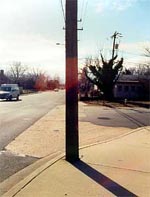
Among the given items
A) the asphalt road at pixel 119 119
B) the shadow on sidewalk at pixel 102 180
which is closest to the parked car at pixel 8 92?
the asphalt road at pixel 119 119

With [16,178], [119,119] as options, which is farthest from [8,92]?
[16,178]

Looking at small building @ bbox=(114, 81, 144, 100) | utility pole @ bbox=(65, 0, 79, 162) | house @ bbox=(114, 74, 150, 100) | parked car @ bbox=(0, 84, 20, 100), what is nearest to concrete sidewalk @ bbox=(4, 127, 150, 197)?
utility pole @ bbox=(65, 0, 79, 162)

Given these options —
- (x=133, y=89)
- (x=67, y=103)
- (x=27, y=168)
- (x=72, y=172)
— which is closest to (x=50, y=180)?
(x=72, y=172)

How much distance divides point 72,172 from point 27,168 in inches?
53.6

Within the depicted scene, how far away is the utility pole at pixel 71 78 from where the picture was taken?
26.7 ft

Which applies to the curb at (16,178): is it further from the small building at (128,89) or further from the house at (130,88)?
the small building at (128,89)

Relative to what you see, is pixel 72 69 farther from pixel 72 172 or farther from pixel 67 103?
pixel 72 172

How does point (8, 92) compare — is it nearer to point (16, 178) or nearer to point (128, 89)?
point (128, 89)

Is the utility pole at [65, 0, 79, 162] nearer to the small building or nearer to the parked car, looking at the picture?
the parked car

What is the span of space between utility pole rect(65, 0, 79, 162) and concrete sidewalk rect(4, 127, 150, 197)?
35 centimetres

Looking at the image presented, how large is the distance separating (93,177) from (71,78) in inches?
92.1

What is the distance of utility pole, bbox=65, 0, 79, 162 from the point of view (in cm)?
815

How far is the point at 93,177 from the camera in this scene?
668 cm

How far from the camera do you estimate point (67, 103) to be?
8250 mm
